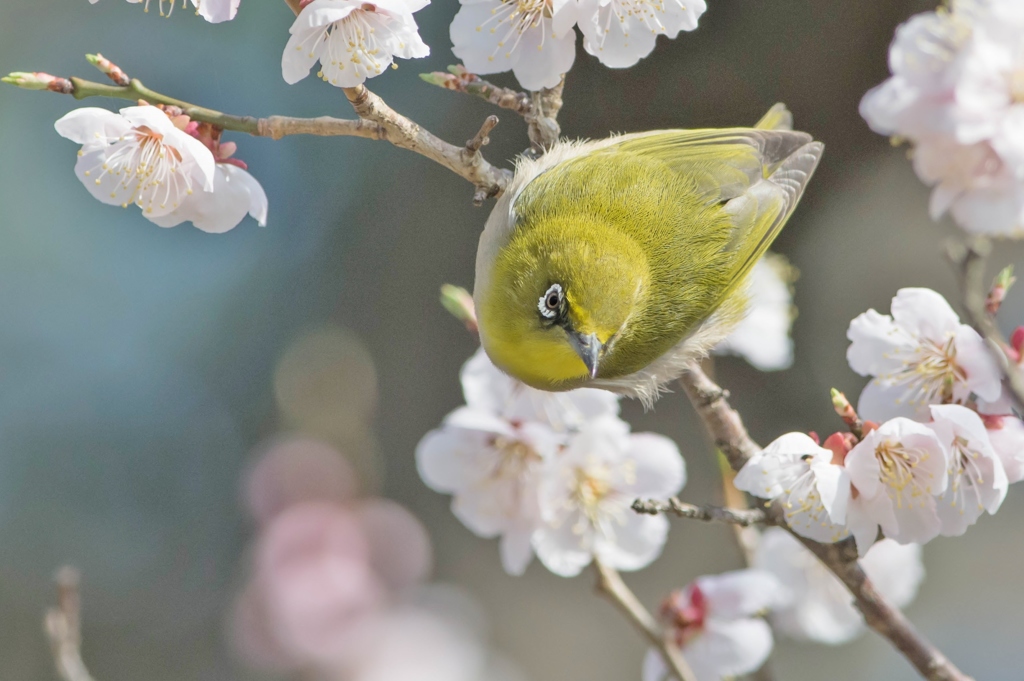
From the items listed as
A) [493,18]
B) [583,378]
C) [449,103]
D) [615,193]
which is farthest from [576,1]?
[449,103]

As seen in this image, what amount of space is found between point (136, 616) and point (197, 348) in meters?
1.50

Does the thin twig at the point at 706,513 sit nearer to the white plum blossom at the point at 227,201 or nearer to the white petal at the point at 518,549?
the white petal at the point at 518,549

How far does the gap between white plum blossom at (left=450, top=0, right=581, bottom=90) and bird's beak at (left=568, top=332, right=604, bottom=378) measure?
457 mm

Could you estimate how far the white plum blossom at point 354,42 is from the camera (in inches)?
53.2

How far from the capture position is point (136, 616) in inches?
181

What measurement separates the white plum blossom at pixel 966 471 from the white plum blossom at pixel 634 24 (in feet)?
2.50

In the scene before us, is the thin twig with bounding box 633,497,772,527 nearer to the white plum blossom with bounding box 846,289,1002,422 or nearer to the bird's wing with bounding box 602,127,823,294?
the white plum blossom with bounding box 846,289,1002,422

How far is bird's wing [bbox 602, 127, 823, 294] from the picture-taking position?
6.83ft

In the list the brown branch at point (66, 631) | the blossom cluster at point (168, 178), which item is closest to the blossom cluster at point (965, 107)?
the blossom cluster at point (168, 178)

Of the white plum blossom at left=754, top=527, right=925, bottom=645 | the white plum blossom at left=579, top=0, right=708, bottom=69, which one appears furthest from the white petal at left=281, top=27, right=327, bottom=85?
the white plum blossom at left=754, top=527, right=925, bottom=645

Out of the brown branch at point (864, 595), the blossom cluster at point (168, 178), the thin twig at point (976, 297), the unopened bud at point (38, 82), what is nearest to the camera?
the thin twig at point (976, 297)

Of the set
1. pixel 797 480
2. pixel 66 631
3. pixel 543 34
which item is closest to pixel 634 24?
pixel 543 34

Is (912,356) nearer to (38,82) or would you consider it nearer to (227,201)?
(227,201)

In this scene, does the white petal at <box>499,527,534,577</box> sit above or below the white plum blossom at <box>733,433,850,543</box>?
below
